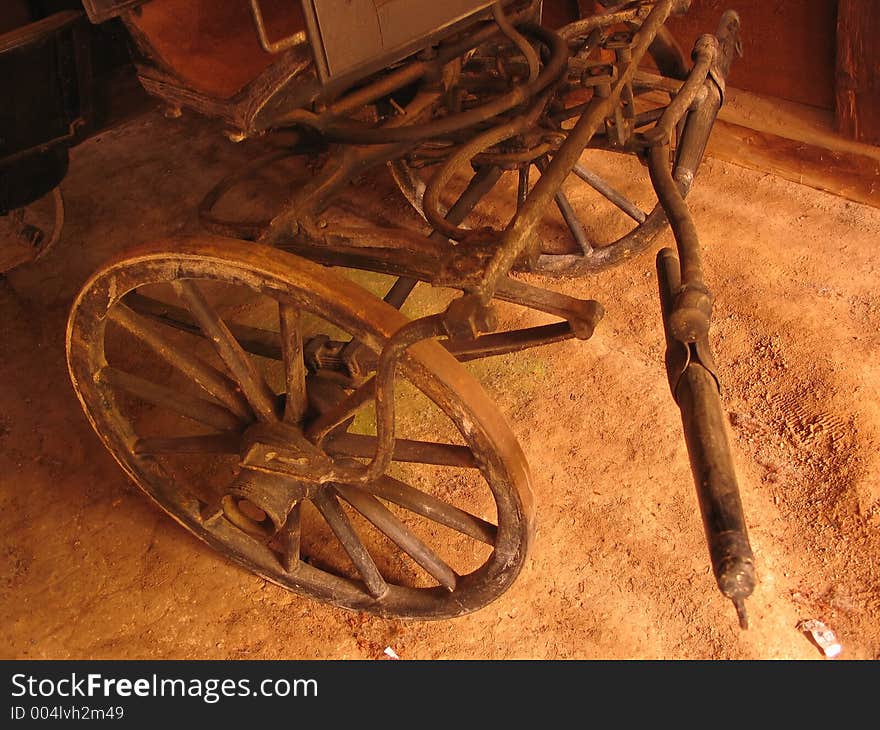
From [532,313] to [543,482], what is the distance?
0.76 metres

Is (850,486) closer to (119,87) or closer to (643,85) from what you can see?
(643,85)

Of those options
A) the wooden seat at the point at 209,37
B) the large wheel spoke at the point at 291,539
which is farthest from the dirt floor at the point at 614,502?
the wooden seat at the point at 209,37

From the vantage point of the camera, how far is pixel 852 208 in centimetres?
327

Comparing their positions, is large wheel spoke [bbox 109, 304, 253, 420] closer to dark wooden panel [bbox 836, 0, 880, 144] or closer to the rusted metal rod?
the rusted metal rod

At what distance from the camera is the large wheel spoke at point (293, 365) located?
1.87 metres

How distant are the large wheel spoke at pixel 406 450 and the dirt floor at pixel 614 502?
641mm

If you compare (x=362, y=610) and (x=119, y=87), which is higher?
(x=119, y=87)

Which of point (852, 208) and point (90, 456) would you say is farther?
point (852, 208)

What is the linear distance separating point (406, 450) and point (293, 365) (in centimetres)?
34

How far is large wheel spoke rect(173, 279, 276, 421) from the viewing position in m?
1.91

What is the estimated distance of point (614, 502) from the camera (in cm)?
254

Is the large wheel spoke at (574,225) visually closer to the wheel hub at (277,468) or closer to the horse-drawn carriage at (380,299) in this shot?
the horse-drawn carriage at (380,299)

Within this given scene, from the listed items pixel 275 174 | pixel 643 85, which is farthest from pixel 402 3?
pixel 275 174

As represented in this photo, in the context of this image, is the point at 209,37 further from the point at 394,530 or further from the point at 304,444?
the point at 394,530
